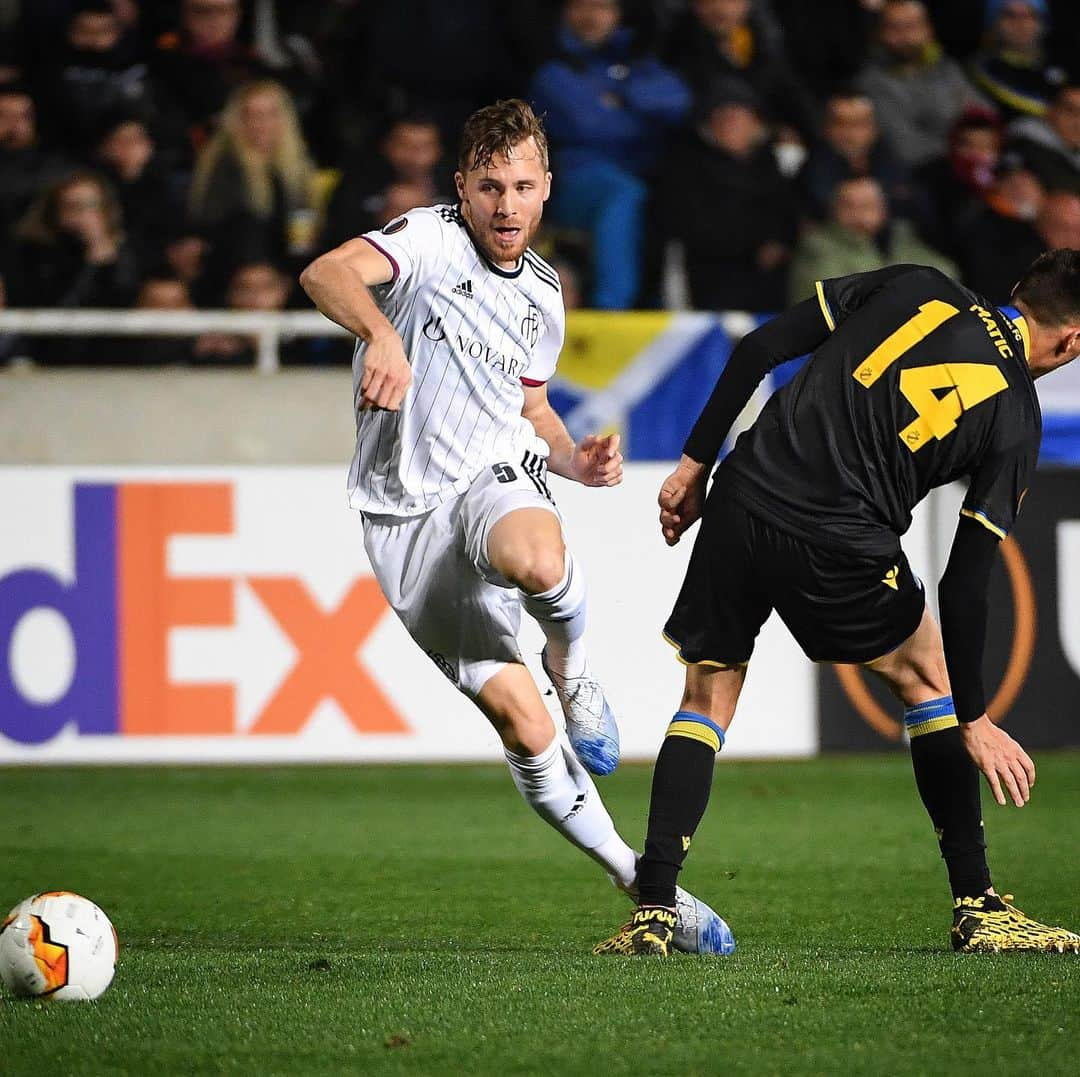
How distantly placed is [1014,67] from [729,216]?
2471mm

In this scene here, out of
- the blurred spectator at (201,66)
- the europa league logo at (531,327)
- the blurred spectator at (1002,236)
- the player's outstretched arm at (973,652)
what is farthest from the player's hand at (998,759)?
the blurred spectator at (201,66)

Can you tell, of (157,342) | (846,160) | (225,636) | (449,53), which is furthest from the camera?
(449,53)

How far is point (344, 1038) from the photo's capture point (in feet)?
11.9

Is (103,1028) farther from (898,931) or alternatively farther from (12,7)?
(12,7)

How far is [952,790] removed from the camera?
4867 mm

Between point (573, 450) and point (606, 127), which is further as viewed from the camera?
point (606, 127)

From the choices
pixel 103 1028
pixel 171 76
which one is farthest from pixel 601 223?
pixel 103 1028

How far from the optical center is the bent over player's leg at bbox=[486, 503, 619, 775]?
15.2ft

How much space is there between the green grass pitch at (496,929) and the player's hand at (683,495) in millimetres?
1077

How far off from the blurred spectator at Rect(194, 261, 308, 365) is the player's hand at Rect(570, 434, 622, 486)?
4679 mm

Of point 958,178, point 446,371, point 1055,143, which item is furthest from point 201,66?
point 446,371

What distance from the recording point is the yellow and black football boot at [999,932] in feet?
15.1

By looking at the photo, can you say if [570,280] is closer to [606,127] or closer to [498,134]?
[606,127]

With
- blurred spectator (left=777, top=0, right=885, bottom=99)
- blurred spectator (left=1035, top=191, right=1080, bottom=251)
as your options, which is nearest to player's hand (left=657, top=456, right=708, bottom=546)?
blurred spectator (left=1035, top=191, right=1080, bottom=251)
